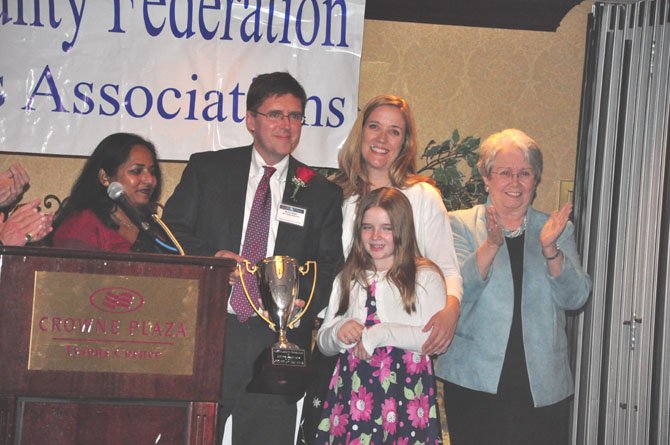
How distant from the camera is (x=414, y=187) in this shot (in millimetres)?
3697

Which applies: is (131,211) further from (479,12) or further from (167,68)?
(479,12)

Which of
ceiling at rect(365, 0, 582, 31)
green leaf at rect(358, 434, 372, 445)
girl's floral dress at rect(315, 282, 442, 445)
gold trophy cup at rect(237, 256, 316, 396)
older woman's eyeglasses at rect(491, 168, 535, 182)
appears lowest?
green leaf at rect(358, 434, 372, 445)

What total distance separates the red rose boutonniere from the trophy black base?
0.83 meters

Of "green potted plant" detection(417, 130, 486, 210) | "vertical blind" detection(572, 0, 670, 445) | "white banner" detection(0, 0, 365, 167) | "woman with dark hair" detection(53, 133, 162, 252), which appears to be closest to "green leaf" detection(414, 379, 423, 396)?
"woman with dark hair" detection(53, 133, 162, 252)

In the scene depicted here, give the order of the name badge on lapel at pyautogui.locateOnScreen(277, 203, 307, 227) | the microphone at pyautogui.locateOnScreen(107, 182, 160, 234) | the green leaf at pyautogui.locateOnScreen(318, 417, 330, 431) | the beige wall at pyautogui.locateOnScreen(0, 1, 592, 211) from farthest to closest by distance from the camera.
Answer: the beige wall at pyautogui.locateOnScreen(0, 1, 592, 211), the name badge on lapel at pyautogui.locateOnScreen(277, 203, 307, 227), the green leaf at pyautogui.locateOnScreen(318, 417, 330, 431), the microphone at pyautogui.locateOnScreen(107, 182, 160, 234)

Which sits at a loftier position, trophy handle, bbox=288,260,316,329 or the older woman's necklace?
the older woman's necklace

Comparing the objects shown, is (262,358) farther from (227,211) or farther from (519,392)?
(519,392)

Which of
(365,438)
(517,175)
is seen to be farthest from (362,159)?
(365,438)

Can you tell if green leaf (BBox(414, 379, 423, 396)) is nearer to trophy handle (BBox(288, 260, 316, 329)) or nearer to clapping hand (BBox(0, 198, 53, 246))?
trophy handle (BBox(288, 260, 316, 329))

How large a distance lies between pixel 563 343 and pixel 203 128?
2146mm

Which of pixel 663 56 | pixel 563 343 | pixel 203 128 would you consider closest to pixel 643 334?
pixel 563 343

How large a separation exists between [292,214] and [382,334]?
Result: 65 cm

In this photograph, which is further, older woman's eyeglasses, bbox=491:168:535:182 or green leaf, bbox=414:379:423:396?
older woman's eyeglasses, bbox=491:168:535:182

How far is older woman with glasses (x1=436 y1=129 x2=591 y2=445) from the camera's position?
11.5 ft
